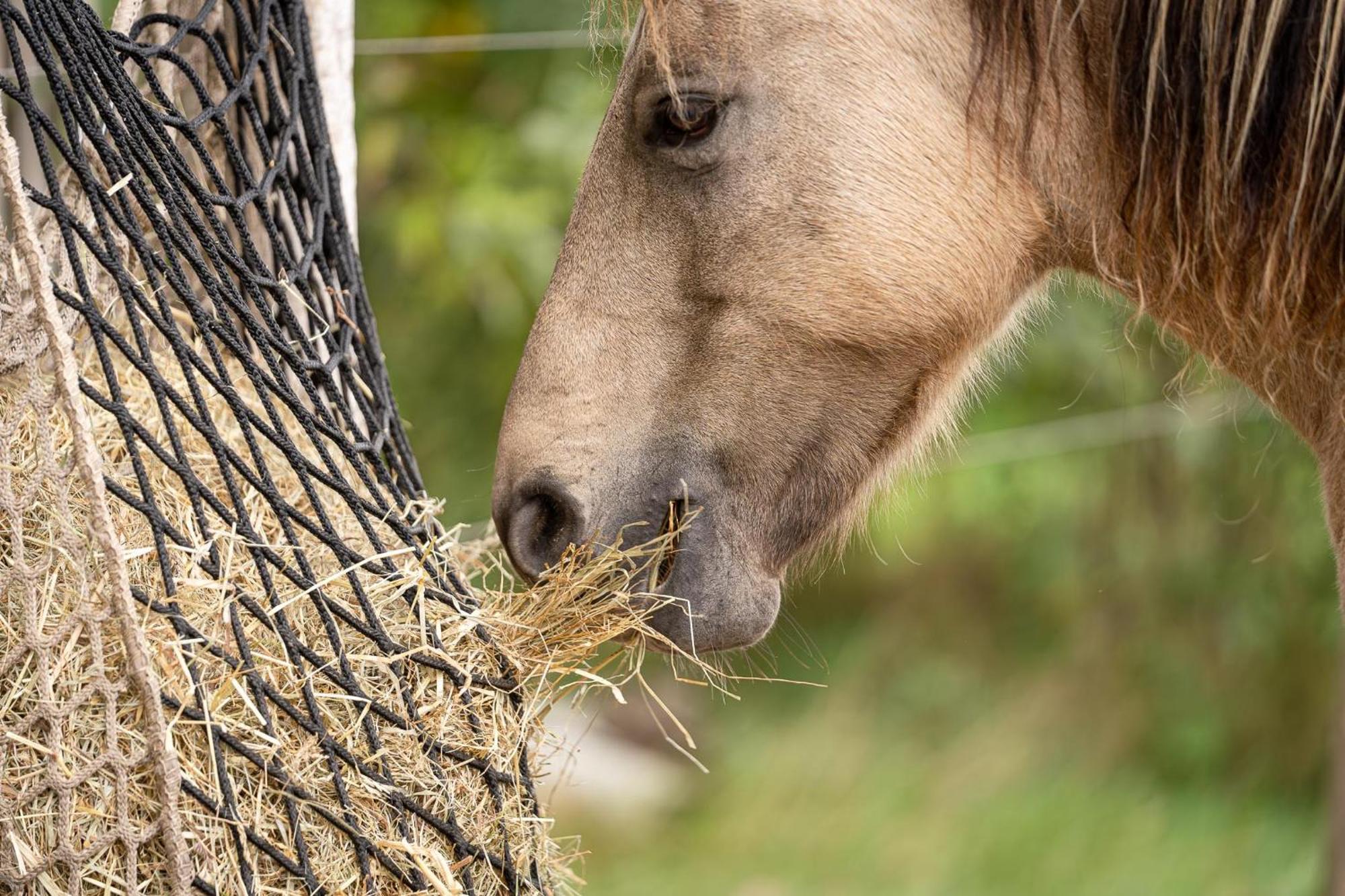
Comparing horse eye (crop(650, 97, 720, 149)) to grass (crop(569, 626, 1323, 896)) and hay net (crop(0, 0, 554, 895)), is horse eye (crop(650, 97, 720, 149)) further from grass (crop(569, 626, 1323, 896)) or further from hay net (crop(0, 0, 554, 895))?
grass (crop(569, 626, 1323, 896))

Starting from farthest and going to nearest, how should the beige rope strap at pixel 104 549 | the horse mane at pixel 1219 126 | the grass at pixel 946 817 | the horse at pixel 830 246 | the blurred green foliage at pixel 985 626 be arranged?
the grass at pixel 946 817, the blurred green foliage at pixel 985 626, the horse at pixel 830 246, the horse mane at pixel 1219 126, the beige rope strap at pixel 104 549

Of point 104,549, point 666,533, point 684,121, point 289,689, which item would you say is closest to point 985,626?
point 666,533

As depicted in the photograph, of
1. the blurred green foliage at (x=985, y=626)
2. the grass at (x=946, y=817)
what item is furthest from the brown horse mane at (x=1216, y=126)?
the grass at (x=946, y=817)

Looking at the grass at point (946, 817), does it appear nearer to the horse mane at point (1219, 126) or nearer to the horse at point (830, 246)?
the horse at point (830, 246)

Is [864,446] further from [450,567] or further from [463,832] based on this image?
[463,832]

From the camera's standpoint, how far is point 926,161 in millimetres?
1510

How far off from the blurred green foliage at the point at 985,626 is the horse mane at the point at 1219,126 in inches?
101

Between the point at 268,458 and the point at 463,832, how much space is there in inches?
23.9

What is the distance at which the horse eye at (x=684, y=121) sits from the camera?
1496 millimetres

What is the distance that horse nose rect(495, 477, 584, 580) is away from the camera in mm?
1484

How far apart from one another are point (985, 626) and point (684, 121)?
4795 millimetres

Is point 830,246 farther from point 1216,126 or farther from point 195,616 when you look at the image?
point 195,616

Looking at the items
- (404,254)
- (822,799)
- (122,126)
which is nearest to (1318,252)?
(122,126)

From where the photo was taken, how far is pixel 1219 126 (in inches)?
55.1
